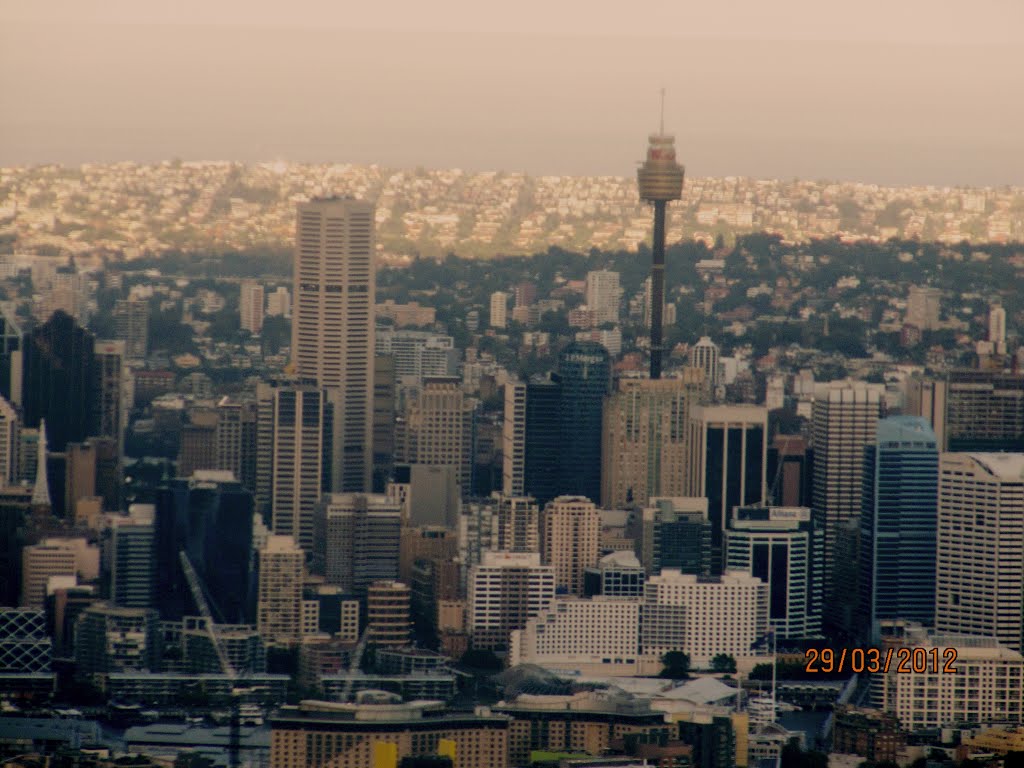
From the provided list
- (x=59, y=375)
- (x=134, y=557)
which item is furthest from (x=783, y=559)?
(x=59, y=375)

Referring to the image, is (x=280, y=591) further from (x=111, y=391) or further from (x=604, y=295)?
(x=604, y=295)

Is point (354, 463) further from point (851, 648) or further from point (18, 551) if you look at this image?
point (851, 648)

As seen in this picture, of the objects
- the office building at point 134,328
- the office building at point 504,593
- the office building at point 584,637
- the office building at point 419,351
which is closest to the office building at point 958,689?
the office building at point 584,637

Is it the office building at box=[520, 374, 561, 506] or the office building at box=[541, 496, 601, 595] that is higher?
the office building at box=[520, 374, 561, 506]

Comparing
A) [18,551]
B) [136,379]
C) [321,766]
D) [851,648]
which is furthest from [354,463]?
[321,766]

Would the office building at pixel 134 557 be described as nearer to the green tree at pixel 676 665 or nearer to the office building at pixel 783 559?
the green tree at pixel 676 665

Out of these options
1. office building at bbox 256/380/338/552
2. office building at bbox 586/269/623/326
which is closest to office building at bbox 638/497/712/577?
office building at bbox 256/380/338/552
